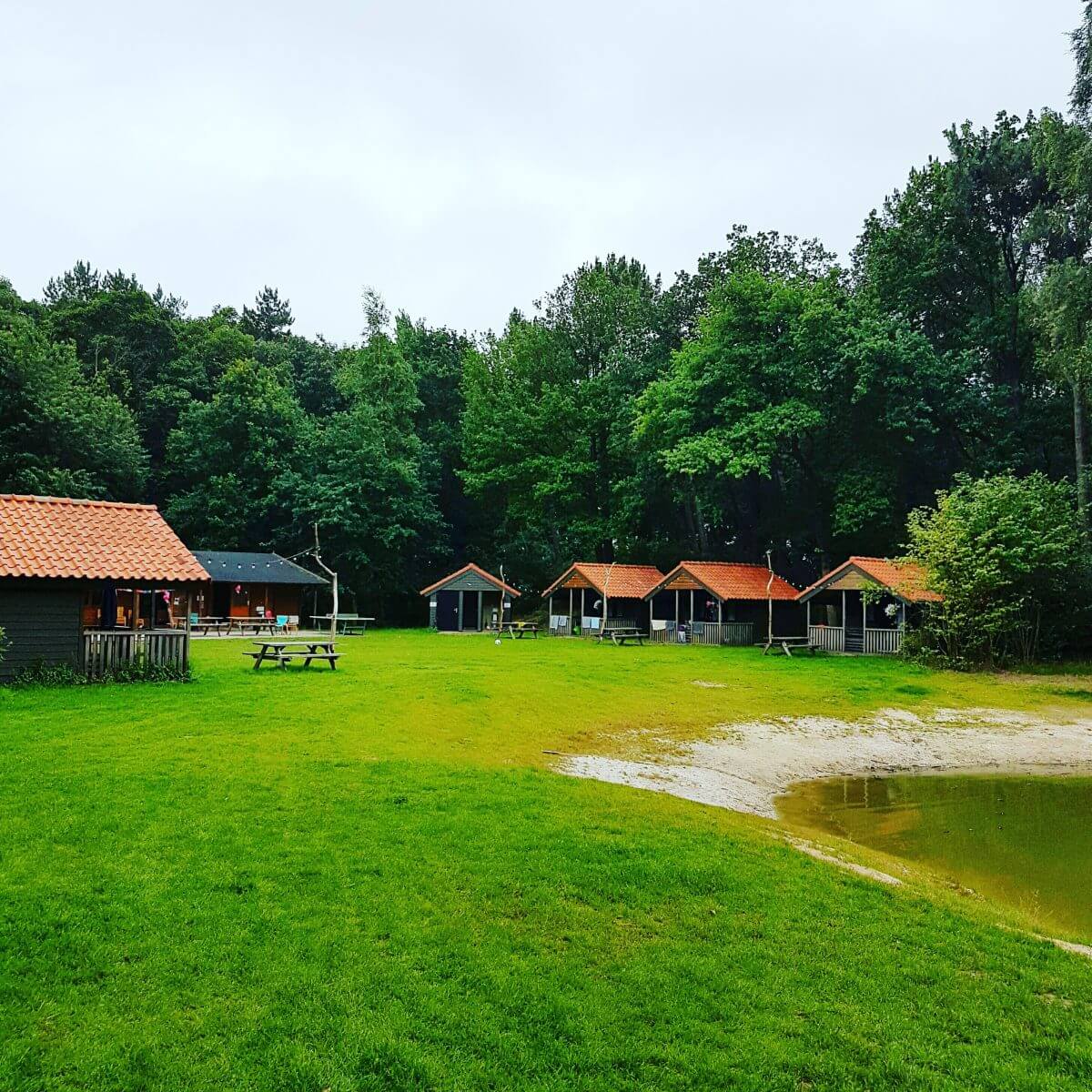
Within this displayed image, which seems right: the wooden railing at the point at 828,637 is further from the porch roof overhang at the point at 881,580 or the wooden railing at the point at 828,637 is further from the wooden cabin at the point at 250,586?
the wooden cabin at the point at 250,586

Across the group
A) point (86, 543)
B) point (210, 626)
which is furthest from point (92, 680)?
point (210, 626)

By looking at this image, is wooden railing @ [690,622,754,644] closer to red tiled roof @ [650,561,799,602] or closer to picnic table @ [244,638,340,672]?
red tiled roof @ [650,561,799,602]

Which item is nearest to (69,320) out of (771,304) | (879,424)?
(771,304)

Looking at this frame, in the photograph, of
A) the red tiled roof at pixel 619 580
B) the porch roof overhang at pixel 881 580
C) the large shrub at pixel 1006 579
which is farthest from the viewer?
the red tiled roof at pixel 619 580

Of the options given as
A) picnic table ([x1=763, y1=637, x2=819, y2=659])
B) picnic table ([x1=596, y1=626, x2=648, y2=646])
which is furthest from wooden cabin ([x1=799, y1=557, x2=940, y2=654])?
picnic table ([x1=596, y1=626, x2=648, y2=646])

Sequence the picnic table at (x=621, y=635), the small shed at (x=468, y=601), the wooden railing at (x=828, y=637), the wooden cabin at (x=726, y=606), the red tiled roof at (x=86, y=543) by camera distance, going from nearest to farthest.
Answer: the red tiled roof at (x=86, y=543) < the wooden railing at (x=828, y=637) < the picnic table at (x=621, y=635) < the wooden cabin at (x=726, y=606) < the small shed at (x=468, y=601)

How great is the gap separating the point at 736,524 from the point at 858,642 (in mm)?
17024

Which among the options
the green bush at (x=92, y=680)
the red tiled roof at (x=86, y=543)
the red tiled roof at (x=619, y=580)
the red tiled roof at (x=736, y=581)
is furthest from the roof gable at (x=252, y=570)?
the green bush at (x=92, y=680)

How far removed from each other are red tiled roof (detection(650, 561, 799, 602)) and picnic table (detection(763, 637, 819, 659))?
7.26ft

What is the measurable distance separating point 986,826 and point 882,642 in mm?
23128

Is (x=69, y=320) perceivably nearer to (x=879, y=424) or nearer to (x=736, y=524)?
(x=736, y=524)

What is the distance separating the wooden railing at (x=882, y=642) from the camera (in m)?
32.9

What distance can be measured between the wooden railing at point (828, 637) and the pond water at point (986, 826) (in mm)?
19532

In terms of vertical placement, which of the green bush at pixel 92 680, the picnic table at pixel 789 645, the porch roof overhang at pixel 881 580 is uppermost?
the porch roof overhang at pixel 881 580
